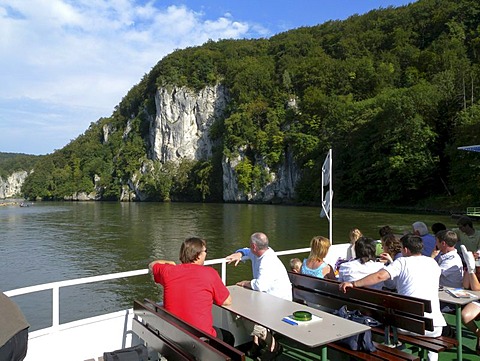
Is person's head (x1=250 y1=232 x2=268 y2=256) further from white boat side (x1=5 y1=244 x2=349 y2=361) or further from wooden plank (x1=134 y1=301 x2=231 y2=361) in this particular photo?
wooden plank (x1=134 y1=301 x2=231 y2=361)

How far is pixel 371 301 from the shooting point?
3.50 m

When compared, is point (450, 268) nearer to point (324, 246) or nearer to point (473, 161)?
point (324, 246)

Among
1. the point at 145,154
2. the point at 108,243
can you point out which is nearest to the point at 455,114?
the point at 108,243

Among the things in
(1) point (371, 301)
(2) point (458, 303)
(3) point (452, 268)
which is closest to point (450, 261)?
(3) point (452, 268)

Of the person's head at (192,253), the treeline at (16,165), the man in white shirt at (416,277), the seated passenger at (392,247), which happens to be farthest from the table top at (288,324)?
the treeline at (16,165)

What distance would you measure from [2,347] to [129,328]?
2.40m

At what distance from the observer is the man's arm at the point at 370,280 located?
344cm

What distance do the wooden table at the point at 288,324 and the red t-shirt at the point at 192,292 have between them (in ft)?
0.95

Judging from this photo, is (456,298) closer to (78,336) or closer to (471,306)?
(471,306)

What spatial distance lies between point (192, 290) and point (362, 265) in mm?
1703

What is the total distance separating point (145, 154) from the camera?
104875mm

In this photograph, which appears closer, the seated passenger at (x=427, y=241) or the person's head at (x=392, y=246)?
the person's head at (x=392, y=246)

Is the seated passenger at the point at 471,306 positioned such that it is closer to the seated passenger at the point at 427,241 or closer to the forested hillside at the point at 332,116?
the seated passenger at the point at 427,241

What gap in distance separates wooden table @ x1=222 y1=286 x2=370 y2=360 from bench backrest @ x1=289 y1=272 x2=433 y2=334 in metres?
0.54
